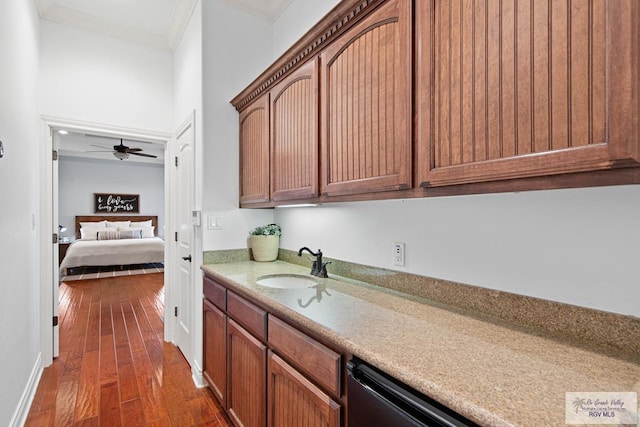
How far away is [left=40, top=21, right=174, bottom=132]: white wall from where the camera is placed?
2.62 m

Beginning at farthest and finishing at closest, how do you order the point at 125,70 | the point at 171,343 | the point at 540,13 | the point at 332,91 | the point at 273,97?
the point at 171,343, the point at 125,70, the point at 273,97, the point at 332,91, the point at 540,13

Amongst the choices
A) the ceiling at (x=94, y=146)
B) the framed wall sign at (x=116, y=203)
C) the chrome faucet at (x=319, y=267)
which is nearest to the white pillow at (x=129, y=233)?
the framed wall sign at (x=116, y=203)

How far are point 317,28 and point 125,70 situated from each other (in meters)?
2.31

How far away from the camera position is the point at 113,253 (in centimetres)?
644

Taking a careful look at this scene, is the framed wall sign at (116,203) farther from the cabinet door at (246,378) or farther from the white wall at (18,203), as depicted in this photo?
the cabinet door at (246,378)

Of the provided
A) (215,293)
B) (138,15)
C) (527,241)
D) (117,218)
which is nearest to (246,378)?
(215,293)

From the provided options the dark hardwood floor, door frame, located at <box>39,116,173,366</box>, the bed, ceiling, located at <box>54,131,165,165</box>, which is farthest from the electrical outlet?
the bed

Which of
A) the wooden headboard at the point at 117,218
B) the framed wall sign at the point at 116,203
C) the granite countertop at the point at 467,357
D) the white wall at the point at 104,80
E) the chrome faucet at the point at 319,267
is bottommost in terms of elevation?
the granite countertop at the point at 467,357

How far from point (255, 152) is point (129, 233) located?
6.61 meters

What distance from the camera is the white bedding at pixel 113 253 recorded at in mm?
6078

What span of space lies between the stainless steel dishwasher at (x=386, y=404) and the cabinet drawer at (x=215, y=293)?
1186mm

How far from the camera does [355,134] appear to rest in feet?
4.46

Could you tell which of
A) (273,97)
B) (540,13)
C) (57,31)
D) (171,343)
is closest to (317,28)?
(273,97)

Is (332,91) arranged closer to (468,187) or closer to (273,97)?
(273,97)
